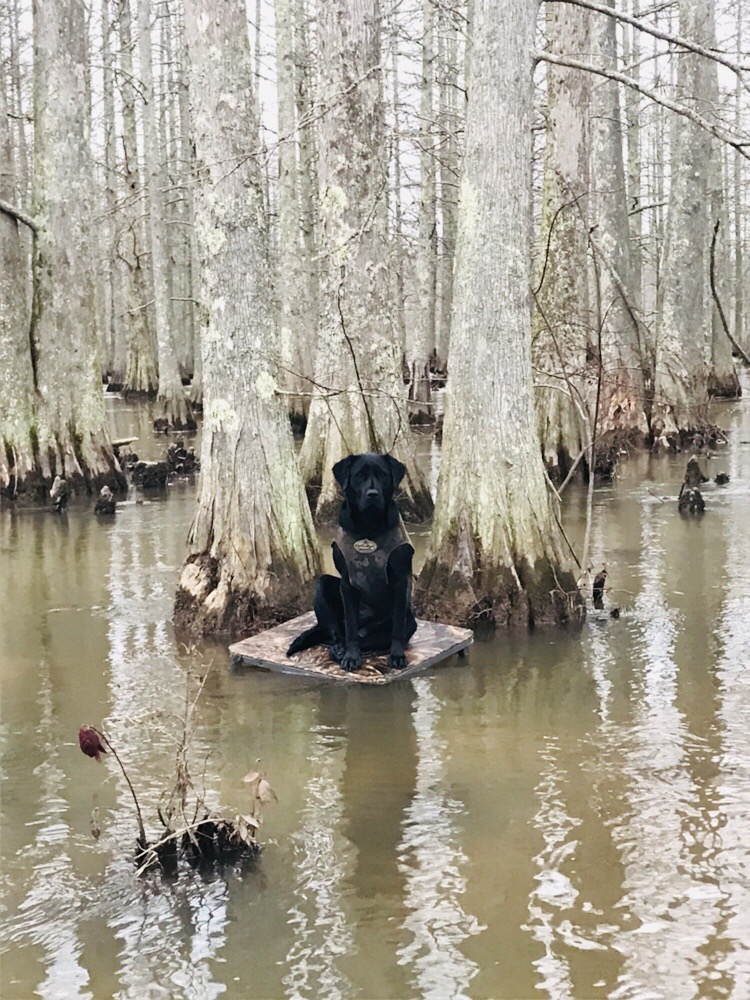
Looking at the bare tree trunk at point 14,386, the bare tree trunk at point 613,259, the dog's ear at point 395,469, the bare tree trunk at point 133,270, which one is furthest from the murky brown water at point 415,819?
the bare tree trunk at point 133,270

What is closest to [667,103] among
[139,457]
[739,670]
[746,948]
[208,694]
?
[739,670]

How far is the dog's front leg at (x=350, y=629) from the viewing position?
6.88m

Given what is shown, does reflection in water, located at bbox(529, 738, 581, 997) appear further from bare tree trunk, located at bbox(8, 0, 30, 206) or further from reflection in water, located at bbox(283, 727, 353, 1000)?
bare tree trunk, located at bbox(8, 0, 30, 206)

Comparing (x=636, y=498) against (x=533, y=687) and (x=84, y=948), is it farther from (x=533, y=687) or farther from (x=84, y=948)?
(x=84, y=948)

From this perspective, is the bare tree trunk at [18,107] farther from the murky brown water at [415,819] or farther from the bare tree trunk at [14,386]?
the murky brown water at [415,819]

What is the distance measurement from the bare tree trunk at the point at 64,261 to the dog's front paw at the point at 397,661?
28.3 feet

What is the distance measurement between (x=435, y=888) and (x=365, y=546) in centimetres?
298

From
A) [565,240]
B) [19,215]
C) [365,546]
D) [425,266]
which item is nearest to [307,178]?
[425,266]

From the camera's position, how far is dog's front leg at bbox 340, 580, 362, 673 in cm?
688

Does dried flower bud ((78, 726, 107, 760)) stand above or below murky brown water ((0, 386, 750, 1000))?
above

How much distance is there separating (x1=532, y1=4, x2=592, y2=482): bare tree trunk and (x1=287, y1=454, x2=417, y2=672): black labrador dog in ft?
23.5

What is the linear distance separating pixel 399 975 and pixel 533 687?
10.5 ft

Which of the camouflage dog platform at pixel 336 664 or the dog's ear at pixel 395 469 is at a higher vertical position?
the dog's ear at pixel 395 469

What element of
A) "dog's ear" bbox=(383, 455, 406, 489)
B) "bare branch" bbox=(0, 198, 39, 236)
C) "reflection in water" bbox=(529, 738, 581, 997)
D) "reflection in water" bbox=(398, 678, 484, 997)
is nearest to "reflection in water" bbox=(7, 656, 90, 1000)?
"reflection in water" bbox=(398, 678, 484, 997)
